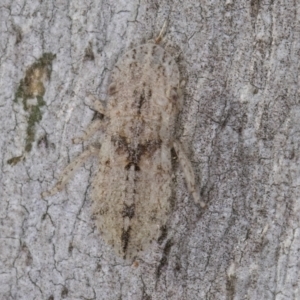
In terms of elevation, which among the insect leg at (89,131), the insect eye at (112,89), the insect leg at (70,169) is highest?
the insect eye at (112,89)

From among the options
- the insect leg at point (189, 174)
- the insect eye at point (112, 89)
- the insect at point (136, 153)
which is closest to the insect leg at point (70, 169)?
the insect at point (136, 153)

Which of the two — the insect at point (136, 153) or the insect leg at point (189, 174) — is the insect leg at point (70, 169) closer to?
the insect at point (136, 153)

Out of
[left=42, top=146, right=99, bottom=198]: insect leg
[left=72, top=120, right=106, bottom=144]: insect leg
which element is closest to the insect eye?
[left=72, top=120, right=106, bottom=144]: insect leg

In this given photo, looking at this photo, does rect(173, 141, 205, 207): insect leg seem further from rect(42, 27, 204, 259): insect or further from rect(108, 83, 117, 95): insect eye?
rect(108, 83, 117, 95): insect eye

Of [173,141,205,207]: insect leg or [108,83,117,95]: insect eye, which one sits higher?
[108,83,117,95]: insect eye

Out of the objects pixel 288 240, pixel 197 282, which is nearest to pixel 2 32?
pixel 197 282

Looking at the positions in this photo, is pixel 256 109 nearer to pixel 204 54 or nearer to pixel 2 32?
pixel 204 54
